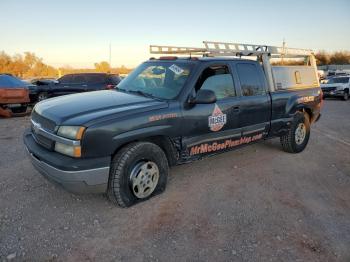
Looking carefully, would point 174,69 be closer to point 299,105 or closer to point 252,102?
point 252,102

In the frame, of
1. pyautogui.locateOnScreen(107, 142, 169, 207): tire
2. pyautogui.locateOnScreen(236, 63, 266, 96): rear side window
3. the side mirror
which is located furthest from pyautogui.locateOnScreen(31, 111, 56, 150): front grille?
pyautogui.locateOnScreen(236, 63, 266, 96): rear side window

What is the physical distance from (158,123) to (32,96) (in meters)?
11.5

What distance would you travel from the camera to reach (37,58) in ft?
186

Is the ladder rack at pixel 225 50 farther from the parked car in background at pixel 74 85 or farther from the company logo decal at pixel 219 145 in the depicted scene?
the parked car in background at pixel 74 85

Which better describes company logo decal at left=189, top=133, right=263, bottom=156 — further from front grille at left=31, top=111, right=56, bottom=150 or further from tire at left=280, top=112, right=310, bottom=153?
front grille at left=31, top=111, right=56, bottom=150

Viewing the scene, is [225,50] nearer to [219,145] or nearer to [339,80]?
[219,145]

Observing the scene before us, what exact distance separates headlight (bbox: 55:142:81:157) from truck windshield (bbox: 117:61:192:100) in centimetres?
141

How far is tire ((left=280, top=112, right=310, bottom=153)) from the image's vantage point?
20.4 feet

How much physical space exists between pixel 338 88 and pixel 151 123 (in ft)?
63.8

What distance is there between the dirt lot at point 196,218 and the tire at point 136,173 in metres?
0.16

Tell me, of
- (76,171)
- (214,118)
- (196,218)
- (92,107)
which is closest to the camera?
(76,171)

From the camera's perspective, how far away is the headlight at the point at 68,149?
336 cm

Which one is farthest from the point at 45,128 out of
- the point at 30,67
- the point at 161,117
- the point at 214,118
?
the point at 30,67

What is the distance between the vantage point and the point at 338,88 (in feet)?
65.3
